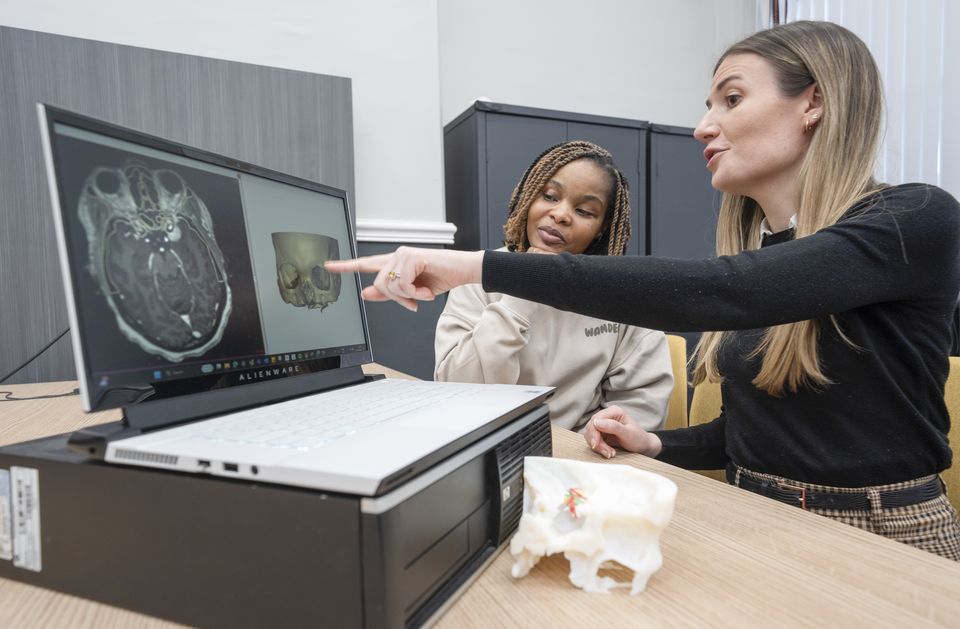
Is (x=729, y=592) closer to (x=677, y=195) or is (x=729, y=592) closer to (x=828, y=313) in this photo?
(x=828, y=313)

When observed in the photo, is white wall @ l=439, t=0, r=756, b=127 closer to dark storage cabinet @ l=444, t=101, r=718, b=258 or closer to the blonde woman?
dark storage cabinet @ l=444, t=101, r=718, b=258

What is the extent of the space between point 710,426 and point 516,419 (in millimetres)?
555

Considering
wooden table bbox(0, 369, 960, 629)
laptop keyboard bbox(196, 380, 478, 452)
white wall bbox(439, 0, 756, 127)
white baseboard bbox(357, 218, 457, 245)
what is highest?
white wall bbox(439, 0, 756, 127)

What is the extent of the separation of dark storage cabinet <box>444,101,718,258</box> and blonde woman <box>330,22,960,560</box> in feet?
3.57

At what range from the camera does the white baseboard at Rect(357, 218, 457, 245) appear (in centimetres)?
197

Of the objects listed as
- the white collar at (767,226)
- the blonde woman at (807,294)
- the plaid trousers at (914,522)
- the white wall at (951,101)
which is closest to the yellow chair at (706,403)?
the blonde woman at (807,294)

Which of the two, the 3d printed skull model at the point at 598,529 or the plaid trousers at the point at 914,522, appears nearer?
the 3d printed skull model at the point at 598,529

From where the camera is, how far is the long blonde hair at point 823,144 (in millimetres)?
725

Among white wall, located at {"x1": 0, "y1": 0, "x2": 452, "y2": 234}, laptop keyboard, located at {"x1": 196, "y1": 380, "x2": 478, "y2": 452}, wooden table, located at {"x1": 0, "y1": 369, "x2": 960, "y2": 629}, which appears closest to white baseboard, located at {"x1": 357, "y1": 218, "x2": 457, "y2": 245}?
white wall, located at {"x1": 0, "y1": 0, "x2": 452, "y2": 234}

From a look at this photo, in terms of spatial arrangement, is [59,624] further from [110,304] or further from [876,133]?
[876,133]

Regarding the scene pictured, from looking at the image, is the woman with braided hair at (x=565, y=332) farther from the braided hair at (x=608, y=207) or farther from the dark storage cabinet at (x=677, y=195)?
the dark storage cabinet at (x=677, y=195)

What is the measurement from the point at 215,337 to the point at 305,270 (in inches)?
6.3

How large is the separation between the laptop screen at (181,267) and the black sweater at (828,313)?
8.9 inches

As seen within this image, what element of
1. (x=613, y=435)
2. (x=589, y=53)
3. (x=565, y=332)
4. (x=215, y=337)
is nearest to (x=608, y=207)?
(x=565, y=332)
